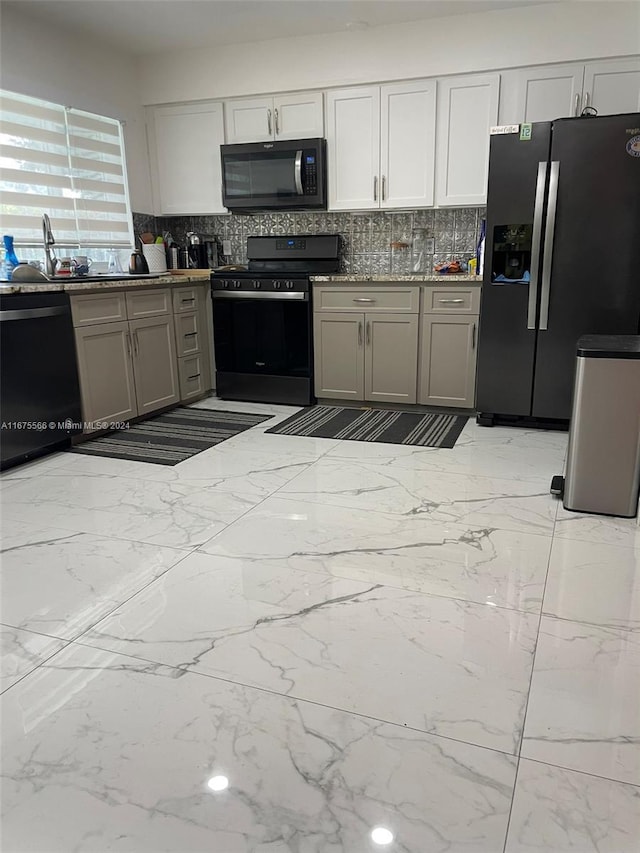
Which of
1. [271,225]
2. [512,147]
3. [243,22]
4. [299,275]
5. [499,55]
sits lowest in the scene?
[299,275]

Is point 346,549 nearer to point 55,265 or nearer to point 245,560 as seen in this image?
point 245,560

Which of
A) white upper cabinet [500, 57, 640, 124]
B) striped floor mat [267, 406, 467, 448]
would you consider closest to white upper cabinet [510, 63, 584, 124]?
white upper cabinet [500, 57, 640, 124]

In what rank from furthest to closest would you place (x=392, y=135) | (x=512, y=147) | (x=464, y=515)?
(x=392, y=135) < (x=512, y=147) < (x=464, y=515)

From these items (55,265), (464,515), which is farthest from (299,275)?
(464,515)

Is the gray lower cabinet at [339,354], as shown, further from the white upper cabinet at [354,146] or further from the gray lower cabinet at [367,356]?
the white upper cabinet at [354,146]

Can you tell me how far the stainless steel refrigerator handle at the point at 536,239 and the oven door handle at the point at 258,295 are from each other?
1.50m

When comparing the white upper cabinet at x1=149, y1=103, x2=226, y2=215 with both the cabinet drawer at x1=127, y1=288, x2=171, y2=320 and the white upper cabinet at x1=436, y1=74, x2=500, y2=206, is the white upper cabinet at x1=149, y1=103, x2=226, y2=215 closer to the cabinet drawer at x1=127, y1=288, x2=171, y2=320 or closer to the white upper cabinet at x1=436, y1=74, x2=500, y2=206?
the cabinet drawer at x1=127, y1=288, x2=171, y2=320

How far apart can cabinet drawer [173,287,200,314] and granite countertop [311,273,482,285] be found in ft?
2.90

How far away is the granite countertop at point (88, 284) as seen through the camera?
317 centimetres

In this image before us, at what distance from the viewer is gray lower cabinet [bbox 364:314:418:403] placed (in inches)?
166

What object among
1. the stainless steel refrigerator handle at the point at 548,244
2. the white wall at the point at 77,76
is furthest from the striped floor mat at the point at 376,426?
the white wall at the point at 77,76

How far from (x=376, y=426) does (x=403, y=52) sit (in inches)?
96.5

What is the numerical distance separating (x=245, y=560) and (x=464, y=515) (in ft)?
3.10

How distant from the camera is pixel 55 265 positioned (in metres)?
3.96
